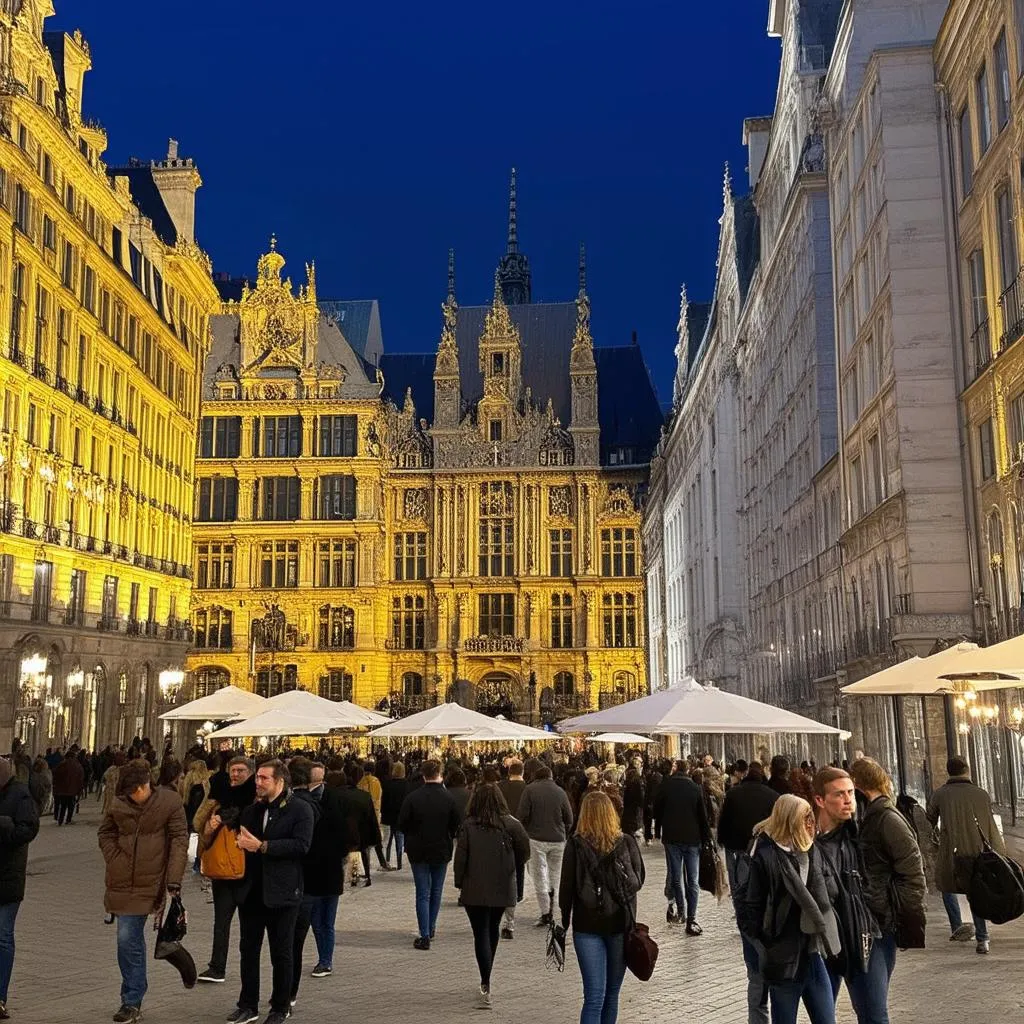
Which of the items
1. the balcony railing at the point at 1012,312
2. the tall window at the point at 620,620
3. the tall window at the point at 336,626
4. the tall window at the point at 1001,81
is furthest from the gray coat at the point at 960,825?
the tall window at the point at 620,620

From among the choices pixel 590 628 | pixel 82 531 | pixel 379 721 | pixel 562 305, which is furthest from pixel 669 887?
pixel 562 305

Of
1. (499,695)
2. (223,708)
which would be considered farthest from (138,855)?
(499,695)

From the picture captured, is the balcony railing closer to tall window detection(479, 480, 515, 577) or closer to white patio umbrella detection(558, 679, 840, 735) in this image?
white patio umbrella detection(558, 679, 840, 735)

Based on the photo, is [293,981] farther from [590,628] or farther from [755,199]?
[590,628]

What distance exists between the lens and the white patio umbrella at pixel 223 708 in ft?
80.4

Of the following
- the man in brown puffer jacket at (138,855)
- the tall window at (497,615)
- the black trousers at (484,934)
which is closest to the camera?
the man in brown puffer jacket at (138,855)

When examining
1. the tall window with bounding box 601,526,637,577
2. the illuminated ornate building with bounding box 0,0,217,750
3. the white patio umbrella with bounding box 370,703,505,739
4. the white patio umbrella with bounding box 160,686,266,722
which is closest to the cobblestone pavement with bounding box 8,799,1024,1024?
the white patio umbrella with bounding box 370,703,505,739

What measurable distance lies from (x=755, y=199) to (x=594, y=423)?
84.4 feet

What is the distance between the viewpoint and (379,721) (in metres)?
27.2

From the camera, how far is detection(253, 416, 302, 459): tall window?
6606 cm

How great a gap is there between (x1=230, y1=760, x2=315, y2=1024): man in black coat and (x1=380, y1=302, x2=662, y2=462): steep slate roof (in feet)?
209

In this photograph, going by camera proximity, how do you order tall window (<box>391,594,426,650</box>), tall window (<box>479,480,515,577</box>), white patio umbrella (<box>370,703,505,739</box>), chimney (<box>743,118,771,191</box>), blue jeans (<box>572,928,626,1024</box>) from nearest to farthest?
1. blue jeans (<box>572,928,626,1024</box>)
2. white patio umbrella (<box>370,703,505,739</box>)
3. chimney (<box>743,118,771,191</box>)
4. tall window (<box>391,594,426,650</box>)
5. tall window (<box>479,480,515,577</box>)

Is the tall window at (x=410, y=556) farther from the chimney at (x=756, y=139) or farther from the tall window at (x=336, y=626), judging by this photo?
the chimney at (x=756, y=139)

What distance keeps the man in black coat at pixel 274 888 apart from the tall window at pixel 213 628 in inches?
2268
